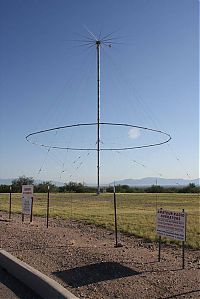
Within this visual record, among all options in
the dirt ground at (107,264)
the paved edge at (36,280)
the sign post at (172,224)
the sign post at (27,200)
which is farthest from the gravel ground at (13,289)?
the sign post at (27,200)

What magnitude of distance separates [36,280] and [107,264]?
1.71 metres

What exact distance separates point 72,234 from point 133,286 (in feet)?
23.4

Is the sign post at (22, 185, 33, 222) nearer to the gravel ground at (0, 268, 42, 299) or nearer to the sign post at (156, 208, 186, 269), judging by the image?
the sign post at (156, 208, 186, 269)

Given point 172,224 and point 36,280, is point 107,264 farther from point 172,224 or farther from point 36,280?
point 36,280

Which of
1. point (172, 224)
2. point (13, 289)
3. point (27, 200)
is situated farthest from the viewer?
point (27, 200)

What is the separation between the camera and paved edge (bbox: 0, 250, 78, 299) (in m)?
6.77

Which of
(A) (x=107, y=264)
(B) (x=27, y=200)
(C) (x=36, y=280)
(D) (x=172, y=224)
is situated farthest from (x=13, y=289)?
(B) (x=27, y=200)

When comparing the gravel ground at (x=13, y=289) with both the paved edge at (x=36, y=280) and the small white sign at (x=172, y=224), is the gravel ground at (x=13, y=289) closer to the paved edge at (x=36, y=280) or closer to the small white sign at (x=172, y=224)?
the paved edge at (x=36, y=280)

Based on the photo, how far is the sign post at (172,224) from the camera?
28.3 ft

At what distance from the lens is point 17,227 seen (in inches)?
620

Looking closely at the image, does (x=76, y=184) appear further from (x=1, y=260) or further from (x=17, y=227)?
(x=1, y=260)

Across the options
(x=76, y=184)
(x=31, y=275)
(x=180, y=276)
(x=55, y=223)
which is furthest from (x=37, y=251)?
(x=76, y=184)

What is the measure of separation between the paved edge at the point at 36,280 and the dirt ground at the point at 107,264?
30 centimetres

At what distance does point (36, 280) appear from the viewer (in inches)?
297
